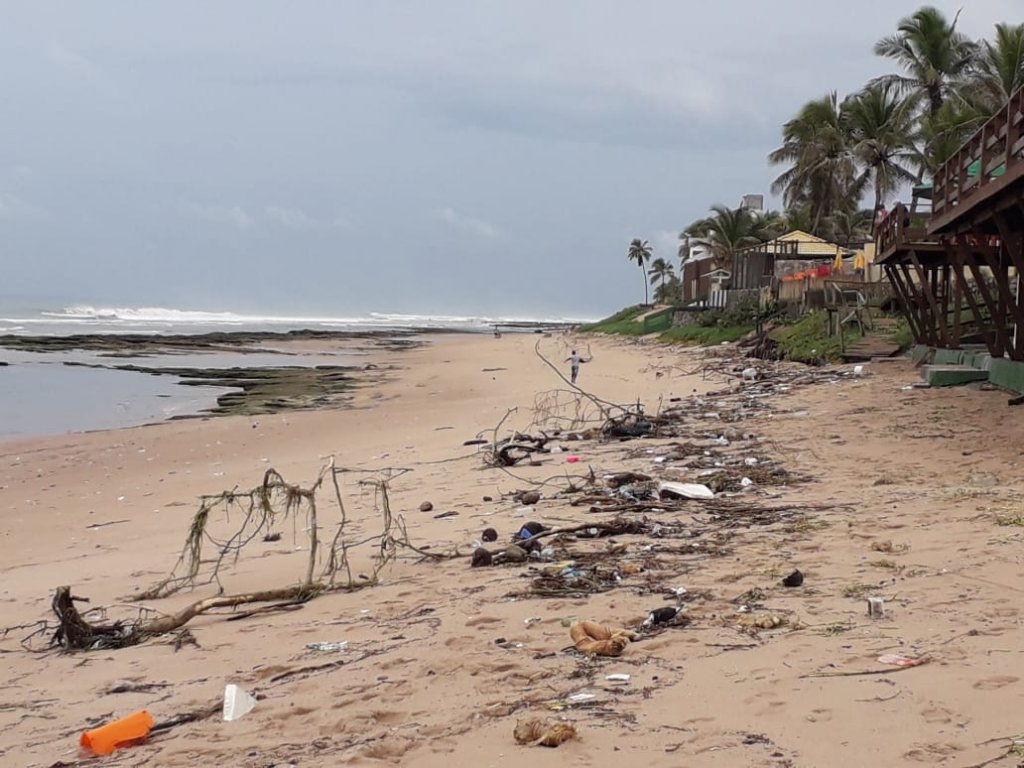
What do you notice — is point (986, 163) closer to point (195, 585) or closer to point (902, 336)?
point (195, 585)

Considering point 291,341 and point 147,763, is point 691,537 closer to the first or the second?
point 147,763

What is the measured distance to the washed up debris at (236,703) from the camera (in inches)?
140

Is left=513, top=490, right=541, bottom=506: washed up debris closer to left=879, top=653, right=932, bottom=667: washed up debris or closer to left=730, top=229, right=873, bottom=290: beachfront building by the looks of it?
left=879, top=653, right=932, bottom=667: washed up debris

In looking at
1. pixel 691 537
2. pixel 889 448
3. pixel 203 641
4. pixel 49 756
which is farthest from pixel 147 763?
pixel 889 448

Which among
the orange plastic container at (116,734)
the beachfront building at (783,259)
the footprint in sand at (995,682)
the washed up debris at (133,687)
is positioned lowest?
the washed up debris at (133,687)

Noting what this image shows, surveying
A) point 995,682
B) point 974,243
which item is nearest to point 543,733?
point 995,682

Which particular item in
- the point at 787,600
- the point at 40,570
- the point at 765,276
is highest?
the point at 765,276

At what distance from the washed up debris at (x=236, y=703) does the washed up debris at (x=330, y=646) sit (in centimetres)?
57

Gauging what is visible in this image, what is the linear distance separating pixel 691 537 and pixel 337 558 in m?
2.30

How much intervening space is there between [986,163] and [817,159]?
35.8m

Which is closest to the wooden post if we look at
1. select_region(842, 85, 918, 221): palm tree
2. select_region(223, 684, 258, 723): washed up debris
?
select_region(223, 684, 258, 723): washed up debris

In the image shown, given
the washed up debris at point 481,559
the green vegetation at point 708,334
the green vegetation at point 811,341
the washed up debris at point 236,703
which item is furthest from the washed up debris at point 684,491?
the green vegetation at point 708,334

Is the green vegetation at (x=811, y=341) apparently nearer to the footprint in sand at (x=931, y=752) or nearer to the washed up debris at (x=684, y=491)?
the washed up debris at (x=684, y=491)

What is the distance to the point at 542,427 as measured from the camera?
12930 mm
